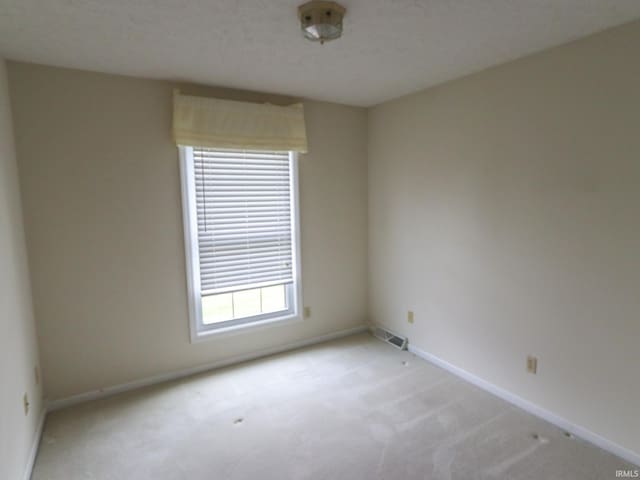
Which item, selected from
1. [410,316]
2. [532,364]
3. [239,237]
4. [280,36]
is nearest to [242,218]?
[239,237]

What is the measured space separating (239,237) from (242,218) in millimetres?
169

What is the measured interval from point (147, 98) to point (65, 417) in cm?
234

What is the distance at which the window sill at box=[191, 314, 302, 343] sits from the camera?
9.95ft

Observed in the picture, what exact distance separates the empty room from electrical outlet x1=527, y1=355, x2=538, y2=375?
1 centimetres

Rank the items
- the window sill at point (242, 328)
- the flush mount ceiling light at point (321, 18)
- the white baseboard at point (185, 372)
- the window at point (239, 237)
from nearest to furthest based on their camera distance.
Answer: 1. the flush mount ceiling light at point (321, 18)
2. the white baseboard at point (185, 372)
3. the window at point (239, 237)
4. the window sill at point (242, 328)

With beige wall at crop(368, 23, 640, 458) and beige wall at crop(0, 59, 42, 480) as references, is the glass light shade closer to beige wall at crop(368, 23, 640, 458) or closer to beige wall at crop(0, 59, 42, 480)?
beige wall at crop(368, 23, 640, 458)

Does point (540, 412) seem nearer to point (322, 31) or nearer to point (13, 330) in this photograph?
point (322, 31)

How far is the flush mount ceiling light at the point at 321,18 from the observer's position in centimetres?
163

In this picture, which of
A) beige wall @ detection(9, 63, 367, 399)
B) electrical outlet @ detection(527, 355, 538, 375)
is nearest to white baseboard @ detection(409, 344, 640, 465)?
electrical outlet @ detection(527, 355, 538, 375)

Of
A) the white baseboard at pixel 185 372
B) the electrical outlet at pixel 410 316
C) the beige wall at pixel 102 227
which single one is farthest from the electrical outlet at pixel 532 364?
the beige wall at pixel 102 227

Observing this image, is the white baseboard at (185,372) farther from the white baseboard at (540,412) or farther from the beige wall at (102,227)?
the white baseboard at (540,412)

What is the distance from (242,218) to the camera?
123 inches

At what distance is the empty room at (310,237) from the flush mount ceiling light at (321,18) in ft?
0.04

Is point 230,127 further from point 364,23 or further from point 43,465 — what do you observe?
point 43,465
